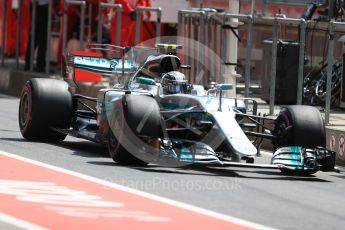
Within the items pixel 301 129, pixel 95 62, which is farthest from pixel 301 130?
pixel 95 62

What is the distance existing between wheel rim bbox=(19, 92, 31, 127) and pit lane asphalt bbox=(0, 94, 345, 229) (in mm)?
259

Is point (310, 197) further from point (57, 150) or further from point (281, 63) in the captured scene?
point (281, 63)

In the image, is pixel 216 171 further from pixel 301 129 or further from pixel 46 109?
pixel 46 109

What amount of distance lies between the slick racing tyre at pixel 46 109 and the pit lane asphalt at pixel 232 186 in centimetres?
18

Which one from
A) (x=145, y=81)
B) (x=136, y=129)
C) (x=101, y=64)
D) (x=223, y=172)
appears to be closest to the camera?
(x=136, y=129)

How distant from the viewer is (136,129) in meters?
13.1

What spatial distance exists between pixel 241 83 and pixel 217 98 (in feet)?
23.7

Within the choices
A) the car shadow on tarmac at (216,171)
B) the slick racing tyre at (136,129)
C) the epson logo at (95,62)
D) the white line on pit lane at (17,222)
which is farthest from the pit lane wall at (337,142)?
the white line on pit lane at (17,222)

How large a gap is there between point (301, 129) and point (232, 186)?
1.75 meters

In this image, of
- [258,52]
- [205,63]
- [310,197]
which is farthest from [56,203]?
[258,52]

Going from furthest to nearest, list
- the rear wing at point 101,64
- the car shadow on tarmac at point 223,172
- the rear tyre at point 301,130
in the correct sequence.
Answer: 1. the rear wing at point 101,64
2. the rear tyre at point 301,130
3. the car shadow on tarmac at point 223,172

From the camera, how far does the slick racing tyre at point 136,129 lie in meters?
13.1

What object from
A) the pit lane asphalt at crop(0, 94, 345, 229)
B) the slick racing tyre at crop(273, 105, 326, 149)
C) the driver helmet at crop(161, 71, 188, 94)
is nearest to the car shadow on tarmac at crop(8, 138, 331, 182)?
the pit lane asphalt at crop(0, 94, 345, 229)

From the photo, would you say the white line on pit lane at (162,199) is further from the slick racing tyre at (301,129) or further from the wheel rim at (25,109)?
the slick racing tyre at (301,129)
